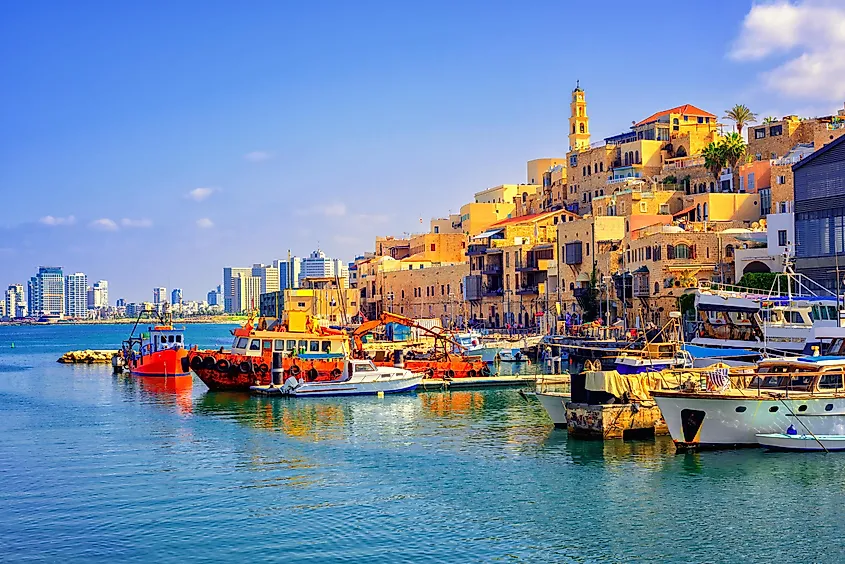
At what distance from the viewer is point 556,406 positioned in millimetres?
34281

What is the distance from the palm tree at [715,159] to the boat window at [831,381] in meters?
53.8

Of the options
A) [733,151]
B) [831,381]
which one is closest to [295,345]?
[831,381]

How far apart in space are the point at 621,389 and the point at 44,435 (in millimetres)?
20631

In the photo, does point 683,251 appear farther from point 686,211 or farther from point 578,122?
point 578,122

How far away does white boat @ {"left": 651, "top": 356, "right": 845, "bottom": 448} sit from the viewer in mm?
28906

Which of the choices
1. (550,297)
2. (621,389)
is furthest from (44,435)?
(550,297)

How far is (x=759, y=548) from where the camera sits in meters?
20.3

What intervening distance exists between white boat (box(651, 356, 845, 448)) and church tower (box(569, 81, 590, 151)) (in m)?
75.5

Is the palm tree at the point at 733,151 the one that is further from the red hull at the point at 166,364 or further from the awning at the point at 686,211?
the red hull at the point at 166,364

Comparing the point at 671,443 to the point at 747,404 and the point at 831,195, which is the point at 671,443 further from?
the point at 831,195

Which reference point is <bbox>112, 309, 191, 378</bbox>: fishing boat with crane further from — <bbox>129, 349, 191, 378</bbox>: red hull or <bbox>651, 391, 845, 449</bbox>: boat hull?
<bbox>651, 391, 845, 449</bbox>: boat hull

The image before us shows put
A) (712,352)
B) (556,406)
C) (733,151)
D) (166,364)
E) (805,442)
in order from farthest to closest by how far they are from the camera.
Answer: (733,151), (166,364), (712,352), (556,406), (805,442)

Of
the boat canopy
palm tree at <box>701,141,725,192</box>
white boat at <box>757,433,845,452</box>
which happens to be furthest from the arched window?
white boat at <box>757,433,845,452</box>

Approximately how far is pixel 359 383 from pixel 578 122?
6251cm
